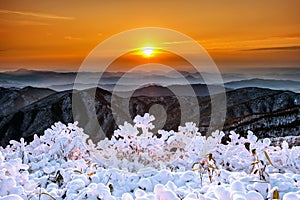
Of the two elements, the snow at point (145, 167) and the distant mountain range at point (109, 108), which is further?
the distant mountain range at point (109, 108)

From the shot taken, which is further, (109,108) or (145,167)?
(109,108)

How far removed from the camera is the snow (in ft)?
11.4

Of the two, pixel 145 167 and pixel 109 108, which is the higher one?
pixel 109 108

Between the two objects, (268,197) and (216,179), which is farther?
(216,179)

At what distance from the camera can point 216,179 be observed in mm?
4238

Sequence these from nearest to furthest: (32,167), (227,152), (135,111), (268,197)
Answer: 1. (268,197)
2. (32,167)
3. (227,152)
4. (135,111)

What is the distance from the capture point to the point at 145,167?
5832mm

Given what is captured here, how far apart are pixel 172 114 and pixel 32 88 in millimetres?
90546

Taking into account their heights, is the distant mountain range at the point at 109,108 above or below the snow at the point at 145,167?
above

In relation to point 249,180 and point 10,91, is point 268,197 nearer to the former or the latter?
point 249,180

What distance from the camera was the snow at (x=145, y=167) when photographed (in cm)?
347

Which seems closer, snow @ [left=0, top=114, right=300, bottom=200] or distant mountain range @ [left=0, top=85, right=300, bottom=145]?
snow @ [left=0, top=114, right=300, bottom=200]

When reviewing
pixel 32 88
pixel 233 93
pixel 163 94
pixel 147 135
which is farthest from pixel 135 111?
pixel 147 135

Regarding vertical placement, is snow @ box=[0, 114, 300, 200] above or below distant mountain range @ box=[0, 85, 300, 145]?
below
